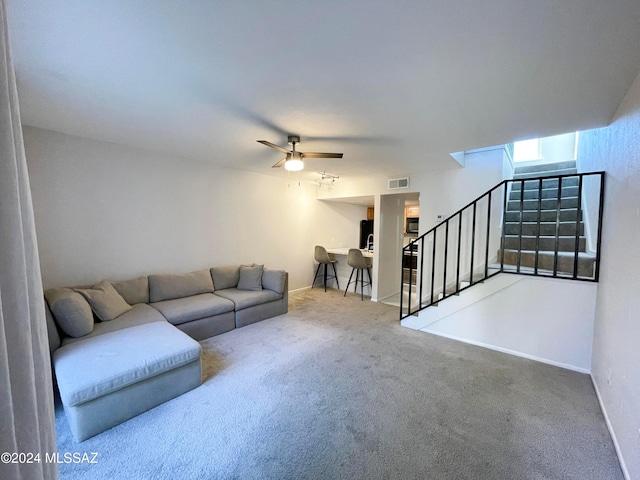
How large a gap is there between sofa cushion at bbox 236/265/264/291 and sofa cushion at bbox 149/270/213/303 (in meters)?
0.45

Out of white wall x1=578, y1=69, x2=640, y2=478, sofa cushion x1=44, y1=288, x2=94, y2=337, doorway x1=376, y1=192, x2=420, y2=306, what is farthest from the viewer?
doorway x1=376, y1=192, x2=420, y2=306

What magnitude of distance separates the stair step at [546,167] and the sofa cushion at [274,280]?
4.63 meters

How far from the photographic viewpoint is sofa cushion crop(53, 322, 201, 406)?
170cm

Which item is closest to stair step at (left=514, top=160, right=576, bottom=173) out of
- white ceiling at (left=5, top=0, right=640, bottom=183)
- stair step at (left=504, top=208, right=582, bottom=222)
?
stair step at (left=504, top=208, right=582, bottom=222)

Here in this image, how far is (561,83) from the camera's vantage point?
1762 mm

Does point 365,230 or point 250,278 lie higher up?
point 365,230

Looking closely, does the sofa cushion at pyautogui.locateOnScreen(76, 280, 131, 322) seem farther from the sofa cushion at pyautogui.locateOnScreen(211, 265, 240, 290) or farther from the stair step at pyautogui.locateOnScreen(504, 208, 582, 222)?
the stair step at pyautogui.locateOnScreen(504, 208, 582, 222)

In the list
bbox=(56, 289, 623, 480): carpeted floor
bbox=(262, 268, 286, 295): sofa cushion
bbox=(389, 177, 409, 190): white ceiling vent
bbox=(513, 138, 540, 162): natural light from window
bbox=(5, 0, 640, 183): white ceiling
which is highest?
bbox=(513, 138, 540, 162): natural light from window

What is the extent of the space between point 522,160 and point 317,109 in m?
4.76

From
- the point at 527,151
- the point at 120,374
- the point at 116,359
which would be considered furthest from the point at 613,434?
the point at 527,151

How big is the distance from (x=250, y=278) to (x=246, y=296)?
0.44 m

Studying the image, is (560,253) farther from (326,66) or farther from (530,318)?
(326,66)

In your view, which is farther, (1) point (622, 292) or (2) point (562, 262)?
(2) point (562, 262)

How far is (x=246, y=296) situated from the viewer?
146 inches
